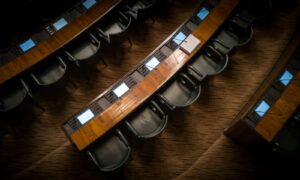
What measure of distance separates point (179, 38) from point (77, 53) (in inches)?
50.9

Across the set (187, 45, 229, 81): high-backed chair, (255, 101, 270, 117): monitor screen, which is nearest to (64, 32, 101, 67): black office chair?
(187, 45, 229, 81): high-backed chair

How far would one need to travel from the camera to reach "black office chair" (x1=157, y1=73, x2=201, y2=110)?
3.19 metres

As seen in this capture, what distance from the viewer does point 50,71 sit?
337 centimetres

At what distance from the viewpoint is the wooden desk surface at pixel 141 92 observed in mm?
2850

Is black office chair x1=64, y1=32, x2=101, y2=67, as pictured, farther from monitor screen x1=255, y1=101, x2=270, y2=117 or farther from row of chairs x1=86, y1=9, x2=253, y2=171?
monitor screen x1=255, y1=101, x2=270, y2=117

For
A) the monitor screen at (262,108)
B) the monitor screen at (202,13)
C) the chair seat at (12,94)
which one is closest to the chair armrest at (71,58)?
the chair seat at (12,94)

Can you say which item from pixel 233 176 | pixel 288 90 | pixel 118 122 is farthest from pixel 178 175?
pixel 288 90

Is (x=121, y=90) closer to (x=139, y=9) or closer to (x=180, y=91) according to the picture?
(x=180, y=91)

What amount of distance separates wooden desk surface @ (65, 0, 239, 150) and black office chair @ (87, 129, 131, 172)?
5.4 inches

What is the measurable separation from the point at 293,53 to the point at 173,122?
1678 millimetres

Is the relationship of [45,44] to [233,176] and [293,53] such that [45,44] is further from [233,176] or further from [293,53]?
[293,53]

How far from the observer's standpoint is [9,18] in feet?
12.3

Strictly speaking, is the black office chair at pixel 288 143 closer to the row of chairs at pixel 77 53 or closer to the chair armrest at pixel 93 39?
the row of chairs at pixel 77 53

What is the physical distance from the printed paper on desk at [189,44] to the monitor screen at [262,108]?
0.98 meters
